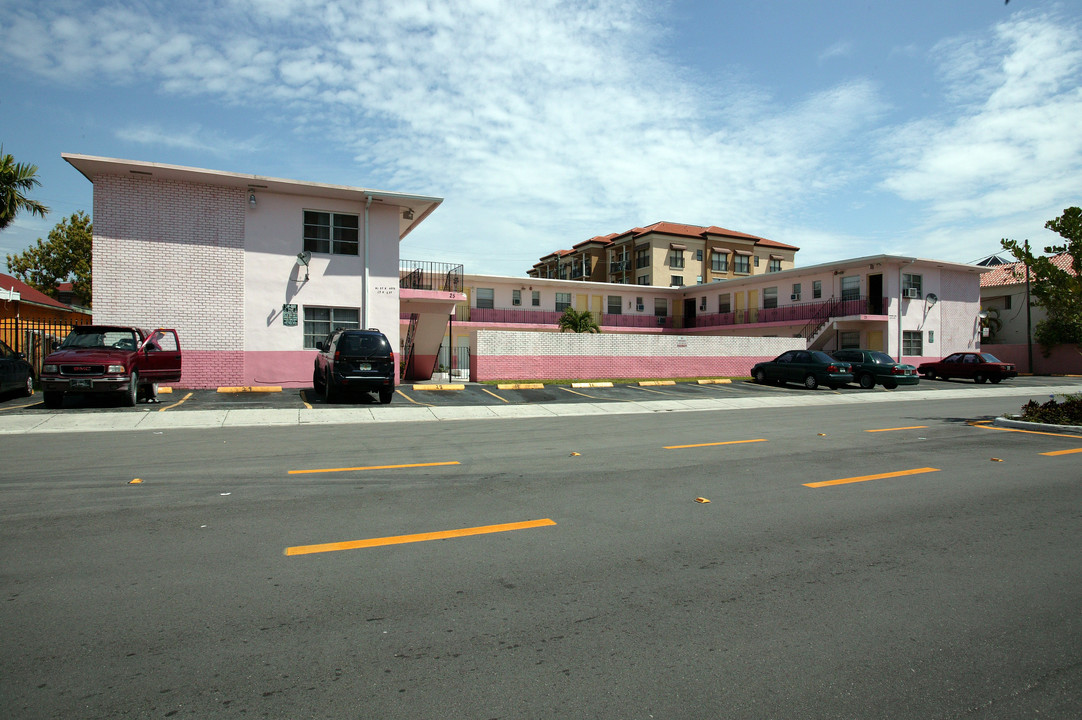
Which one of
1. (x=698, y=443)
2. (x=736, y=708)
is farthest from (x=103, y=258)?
(x=736, y=708)

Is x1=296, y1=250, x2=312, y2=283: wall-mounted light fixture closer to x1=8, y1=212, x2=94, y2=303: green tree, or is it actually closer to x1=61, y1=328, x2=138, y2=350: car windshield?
x1=61, y1=328, x2=138, y2=350: car windshield

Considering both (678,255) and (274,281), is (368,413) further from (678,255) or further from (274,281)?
(678,255)

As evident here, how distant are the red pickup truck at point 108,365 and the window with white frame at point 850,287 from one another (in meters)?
37.3

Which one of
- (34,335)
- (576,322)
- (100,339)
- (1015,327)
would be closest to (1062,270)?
(100,339)

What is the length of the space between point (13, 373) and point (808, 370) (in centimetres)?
2692

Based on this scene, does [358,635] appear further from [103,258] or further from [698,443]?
[103,258]

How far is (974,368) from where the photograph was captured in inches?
1267

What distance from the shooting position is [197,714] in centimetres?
282

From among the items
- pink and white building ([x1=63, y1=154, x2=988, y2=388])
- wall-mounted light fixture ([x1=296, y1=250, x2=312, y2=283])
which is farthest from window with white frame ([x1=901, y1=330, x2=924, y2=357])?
wall-mounted light fixture ([x1=296, y1=250, x2=312, y2=283])

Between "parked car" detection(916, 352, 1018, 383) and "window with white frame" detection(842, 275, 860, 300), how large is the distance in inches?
279

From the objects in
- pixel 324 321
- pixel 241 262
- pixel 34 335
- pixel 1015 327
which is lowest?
pixel 34 335

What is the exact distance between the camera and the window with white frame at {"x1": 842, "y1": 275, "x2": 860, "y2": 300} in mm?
39625

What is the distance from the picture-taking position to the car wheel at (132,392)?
1504 cm

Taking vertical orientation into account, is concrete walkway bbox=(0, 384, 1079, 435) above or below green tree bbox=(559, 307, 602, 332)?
below
